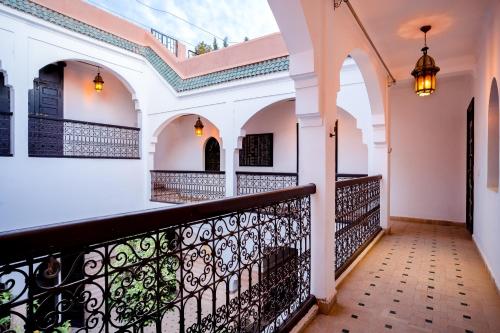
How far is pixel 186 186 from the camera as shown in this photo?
28.6 ft

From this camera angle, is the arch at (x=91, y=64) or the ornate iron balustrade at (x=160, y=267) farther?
the arch at (x=91, y=64)

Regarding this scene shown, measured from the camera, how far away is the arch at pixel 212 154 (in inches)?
416

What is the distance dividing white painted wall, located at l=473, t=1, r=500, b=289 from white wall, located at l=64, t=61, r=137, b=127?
786 centimetres

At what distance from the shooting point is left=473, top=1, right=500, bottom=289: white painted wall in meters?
3.12

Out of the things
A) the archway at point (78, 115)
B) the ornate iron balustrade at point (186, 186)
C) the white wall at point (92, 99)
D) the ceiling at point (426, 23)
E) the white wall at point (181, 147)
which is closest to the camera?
the ceiling at point (426, 23)

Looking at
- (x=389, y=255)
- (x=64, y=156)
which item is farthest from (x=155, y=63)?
(x=389, y=255)

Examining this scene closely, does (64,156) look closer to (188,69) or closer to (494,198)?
(188,69)

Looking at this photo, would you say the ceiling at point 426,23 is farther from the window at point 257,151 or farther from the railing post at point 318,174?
the window at point 257,151

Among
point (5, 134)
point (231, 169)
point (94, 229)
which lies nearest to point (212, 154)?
point (231, 169)

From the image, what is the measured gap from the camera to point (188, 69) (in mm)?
8086

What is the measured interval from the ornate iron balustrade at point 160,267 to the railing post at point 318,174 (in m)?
0.08

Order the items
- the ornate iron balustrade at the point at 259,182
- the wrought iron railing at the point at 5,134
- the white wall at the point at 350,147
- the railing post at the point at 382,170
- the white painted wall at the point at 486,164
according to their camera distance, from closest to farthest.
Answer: the white painted wall at the point at 486,164
the railing post at the point at 382,170
the wrought iron railing at the point at 5,134
the ornate iron balustrade at the point at 259,182
the white wall at the point at 350,147

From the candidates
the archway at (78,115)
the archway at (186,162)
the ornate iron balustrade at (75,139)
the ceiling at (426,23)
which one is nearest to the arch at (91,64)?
the archway at (78,115)

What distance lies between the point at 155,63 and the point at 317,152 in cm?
701
